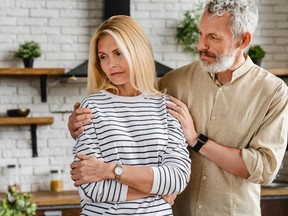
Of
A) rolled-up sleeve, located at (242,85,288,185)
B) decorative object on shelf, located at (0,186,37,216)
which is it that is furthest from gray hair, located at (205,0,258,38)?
decorative object on shelf, located at (0,186,37,216)

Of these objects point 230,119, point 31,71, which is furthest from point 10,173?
point 230,119

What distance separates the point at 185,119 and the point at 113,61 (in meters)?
0.38

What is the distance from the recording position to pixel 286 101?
109 inches

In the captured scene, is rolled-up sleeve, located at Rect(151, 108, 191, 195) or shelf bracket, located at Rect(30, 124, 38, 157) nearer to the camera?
rolled-up sleeve, located at Rect(151, 108, 191, 195)

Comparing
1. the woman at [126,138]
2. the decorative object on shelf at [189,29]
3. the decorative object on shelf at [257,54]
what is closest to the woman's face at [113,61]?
the woman at [126,138]

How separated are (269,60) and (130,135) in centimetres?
414

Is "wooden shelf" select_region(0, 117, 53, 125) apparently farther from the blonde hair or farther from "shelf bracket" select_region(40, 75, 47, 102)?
the blonde hair

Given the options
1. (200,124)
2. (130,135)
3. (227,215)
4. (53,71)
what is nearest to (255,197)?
(227,215)

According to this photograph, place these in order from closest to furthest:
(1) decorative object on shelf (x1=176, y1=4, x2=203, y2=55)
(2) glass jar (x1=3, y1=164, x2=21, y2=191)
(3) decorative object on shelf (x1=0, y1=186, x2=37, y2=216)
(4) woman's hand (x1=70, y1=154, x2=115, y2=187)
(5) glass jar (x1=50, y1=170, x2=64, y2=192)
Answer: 1. (3) decorative object on shelf (x1=0, y1=186, x2=37, y2=216)
2. (4) woman's hand (x1=70, y1=154, x2=115, y2=187)
3. (2) glass jar (x1=3, y1=164, x2=21, y2=191)
4. (5) glass jar (x1=50, y1=170, x2=64, y2=192)
5. (1) decorative object on shelf (x1=176, y1=4, x2=203, y2=55)

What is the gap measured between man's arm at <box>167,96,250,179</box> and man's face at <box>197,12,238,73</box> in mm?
221

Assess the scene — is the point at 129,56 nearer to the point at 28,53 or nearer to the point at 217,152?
the point at 217,152

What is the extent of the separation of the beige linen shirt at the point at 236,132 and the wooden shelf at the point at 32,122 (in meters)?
2.92

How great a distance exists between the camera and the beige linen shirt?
2.72 m

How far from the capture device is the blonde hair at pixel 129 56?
2459 mm
